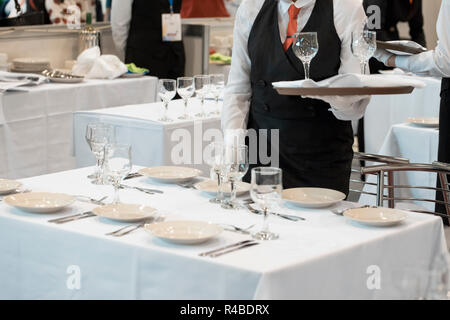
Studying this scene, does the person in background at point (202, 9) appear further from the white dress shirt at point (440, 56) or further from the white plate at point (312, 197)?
the white plate at point (312, 197)

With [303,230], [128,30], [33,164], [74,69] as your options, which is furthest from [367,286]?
[128,30]

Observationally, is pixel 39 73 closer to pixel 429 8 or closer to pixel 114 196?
pixel 114 196

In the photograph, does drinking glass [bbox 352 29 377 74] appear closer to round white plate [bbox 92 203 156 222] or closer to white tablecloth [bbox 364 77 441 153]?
round white plate [bbox 92 203 156 222]

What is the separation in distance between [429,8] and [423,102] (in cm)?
456

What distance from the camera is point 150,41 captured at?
20.0ft

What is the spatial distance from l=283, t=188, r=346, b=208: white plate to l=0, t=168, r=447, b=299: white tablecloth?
33 millimetres

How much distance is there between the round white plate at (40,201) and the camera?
2.11m

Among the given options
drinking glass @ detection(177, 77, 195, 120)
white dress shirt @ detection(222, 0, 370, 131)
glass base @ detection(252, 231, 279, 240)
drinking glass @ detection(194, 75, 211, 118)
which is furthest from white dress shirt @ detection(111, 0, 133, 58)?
glass base @ detection(252, 231, 279, 240)

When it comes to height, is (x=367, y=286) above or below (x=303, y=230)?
below

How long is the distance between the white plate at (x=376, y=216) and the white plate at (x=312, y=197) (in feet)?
0.32

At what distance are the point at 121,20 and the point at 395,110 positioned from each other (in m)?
2.15

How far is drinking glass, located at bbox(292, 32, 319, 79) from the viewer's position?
2482 millimetres

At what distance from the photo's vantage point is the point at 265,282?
166 cm

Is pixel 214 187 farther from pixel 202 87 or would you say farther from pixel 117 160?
pixel 202 87
